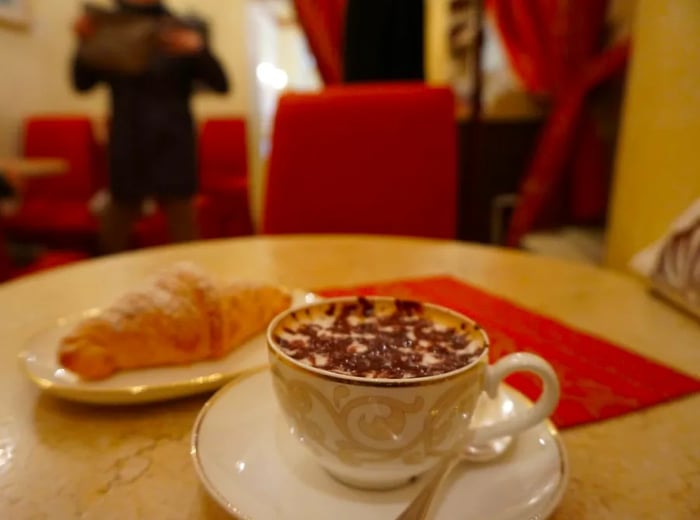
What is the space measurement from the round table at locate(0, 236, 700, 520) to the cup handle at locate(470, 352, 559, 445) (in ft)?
0.17

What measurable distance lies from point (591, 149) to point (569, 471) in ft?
6.06

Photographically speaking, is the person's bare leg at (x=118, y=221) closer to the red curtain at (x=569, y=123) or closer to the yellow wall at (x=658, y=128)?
the red curtain at (x=569, y=123)

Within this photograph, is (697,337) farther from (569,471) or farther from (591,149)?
(591,149)

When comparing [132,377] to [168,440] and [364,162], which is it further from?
[364,162]

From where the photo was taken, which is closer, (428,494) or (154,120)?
(428,494)

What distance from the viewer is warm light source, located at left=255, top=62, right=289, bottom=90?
390 centimetres

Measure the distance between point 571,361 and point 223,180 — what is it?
3515 mm

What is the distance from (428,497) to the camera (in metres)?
0.29

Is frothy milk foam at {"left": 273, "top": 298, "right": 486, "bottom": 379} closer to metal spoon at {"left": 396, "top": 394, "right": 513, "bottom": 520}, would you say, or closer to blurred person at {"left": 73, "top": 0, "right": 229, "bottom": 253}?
metal spoon at {"left": 396, "top": 394, "right": 513, "bottom": 520}

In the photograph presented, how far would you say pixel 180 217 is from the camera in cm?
247

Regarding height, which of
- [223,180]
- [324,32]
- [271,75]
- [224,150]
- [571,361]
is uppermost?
[324,32]

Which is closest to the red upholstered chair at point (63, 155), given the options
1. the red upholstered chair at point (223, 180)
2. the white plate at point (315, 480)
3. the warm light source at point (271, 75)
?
the red upholstered chair at point (223, 180)

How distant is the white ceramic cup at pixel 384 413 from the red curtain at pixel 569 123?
1.79m

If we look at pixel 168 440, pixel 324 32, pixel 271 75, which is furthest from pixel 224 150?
pixel 168 440
